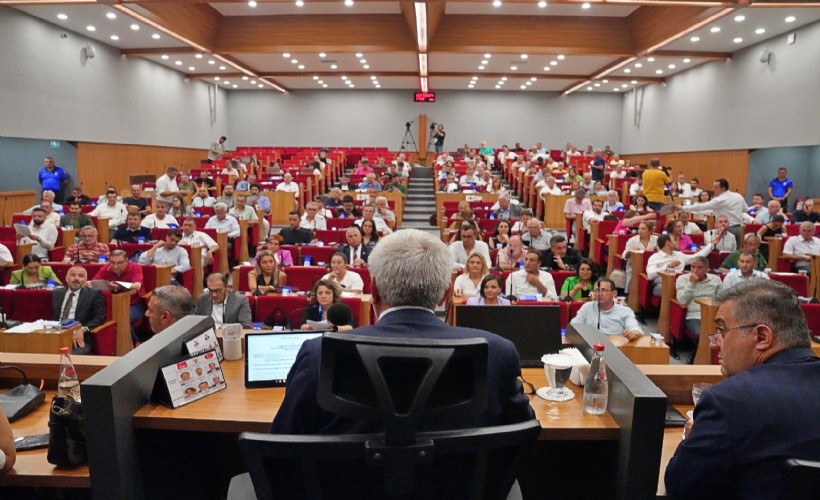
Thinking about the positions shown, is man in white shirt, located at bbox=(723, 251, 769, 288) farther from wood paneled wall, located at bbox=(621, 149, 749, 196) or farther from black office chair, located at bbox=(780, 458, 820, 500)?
wood paneled wall, located at bbox=(621, 149, 749, 196)

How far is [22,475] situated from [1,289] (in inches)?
160

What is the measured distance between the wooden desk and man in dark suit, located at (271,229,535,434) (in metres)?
0.67

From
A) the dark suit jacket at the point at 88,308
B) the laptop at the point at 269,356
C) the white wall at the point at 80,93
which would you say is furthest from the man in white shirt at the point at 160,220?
the laptop at the point at 269,356

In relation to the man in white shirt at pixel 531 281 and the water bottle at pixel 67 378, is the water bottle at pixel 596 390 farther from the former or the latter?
the man in white shirt at pixel 531 281

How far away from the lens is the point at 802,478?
1.17 metres

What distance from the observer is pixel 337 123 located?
2417cm

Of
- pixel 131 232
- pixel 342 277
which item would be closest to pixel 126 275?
pixel 342 277

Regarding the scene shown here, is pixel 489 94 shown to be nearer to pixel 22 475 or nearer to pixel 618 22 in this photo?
pixel 618 22

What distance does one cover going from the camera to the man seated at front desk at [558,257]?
7.01 m

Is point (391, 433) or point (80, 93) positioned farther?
point (80, 93)

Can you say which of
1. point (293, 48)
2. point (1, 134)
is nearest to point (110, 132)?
point (1, 134)

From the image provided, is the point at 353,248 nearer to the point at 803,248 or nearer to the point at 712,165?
the point at 803,248

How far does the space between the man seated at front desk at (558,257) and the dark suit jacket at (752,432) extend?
218 inches

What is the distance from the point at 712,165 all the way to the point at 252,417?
17552 millimetres
